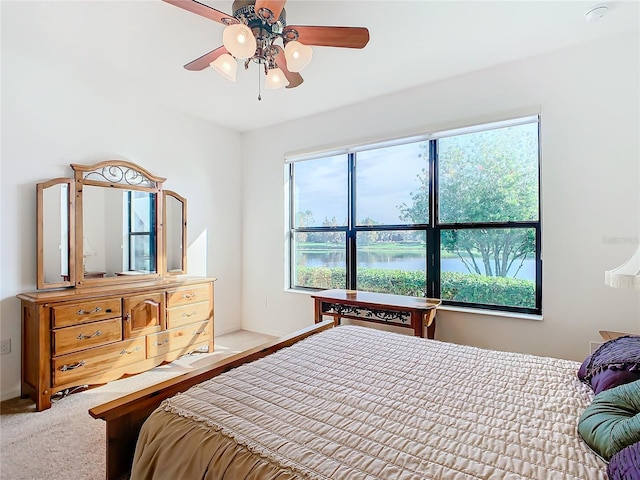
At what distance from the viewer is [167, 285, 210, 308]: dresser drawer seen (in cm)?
331

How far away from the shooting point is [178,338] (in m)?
3.39

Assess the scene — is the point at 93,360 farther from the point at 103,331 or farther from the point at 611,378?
the point at 611,378

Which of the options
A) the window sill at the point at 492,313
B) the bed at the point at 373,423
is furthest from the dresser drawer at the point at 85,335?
the window sill at the point at 492,313

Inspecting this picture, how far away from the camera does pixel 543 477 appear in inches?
35.1

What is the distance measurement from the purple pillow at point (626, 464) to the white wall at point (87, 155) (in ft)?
12.1

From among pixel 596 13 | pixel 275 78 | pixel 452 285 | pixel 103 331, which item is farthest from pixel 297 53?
pixel 103 331

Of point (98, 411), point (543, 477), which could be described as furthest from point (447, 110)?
point (98, 411)

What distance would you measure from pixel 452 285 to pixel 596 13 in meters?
2.21

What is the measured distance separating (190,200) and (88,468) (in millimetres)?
2793

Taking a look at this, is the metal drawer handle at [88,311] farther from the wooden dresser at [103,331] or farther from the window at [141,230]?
the window at [141,230]

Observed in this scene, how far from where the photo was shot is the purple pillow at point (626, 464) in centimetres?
77

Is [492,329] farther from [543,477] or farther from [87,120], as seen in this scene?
[87,120]

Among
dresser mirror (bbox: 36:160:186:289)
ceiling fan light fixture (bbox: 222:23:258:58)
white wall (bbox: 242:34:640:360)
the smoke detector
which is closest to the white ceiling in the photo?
the smoke detector

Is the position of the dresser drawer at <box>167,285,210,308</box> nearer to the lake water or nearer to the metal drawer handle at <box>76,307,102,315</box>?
the metal drawer handle at <box>76,307,102,315</box>
